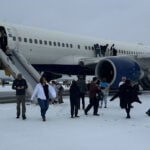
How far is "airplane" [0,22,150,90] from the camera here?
20.3 m

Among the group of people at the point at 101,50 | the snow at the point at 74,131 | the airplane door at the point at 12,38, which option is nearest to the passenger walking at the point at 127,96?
the snow at the point at 74,131

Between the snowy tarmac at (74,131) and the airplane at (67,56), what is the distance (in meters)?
7.06

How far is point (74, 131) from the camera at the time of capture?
956cm

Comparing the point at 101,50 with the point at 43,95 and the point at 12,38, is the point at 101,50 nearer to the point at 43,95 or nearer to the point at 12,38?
the point at 12,38

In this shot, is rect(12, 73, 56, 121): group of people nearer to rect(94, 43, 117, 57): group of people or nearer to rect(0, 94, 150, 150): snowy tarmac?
rect(0, 94, 150, 150): snowy tarmac

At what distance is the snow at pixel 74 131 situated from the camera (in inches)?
307

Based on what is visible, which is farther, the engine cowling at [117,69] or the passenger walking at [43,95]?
the engine cowling at [117,69]

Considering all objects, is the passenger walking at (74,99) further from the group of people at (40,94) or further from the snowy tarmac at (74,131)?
the group of people at (40,94)

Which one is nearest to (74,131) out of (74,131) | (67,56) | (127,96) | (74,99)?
(74,131)

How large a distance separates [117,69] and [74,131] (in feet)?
36.4

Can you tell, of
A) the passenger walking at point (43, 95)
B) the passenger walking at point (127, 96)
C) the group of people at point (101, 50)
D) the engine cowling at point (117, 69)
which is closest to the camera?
the passenger walking at point (43, 95)

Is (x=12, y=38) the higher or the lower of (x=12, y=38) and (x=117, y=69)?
the higher

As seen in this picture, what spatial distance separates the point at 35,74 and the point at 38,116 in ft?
19.7

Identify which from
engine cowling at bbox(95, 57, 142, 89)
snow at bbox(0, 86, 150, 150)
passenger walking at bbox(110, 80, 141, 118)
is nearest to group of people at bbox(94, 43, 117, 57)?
engine cowling at bbox(95, 57, 142, 89)
